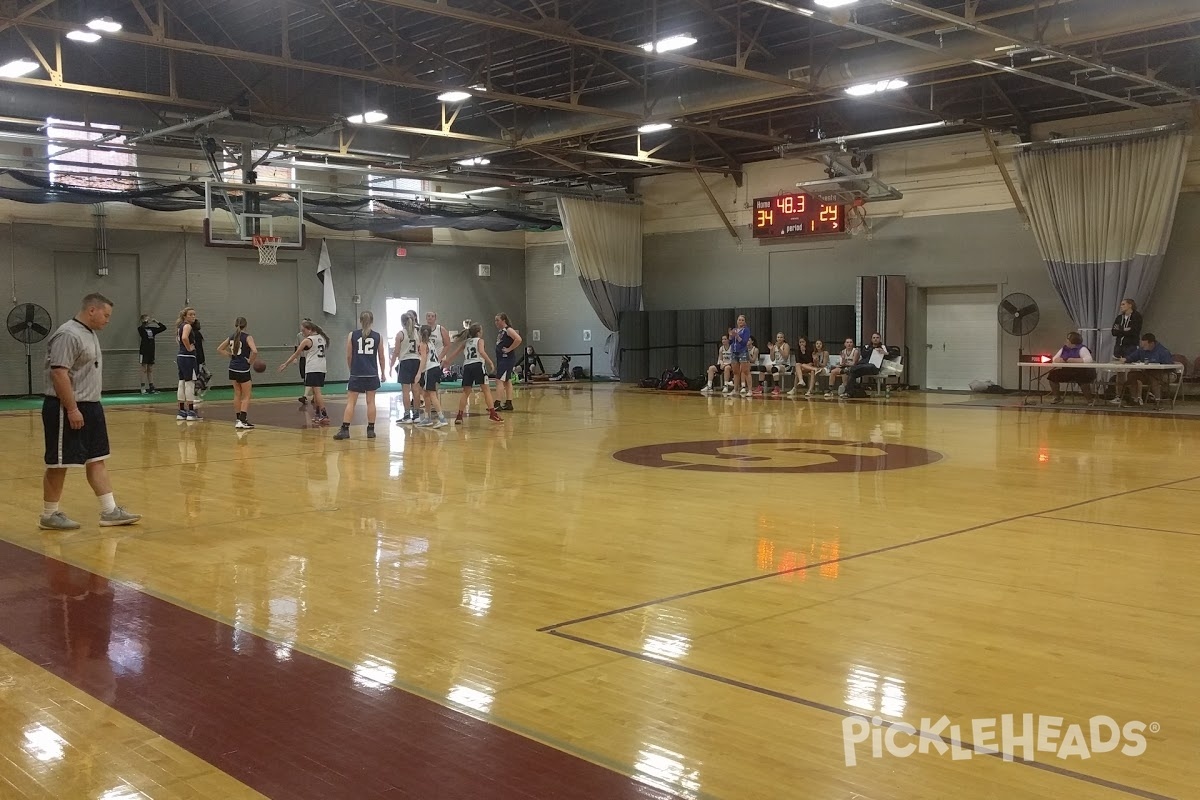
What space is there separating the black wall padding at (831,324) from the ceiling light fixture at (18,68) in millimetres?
15700

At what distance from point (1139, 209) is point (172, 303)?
20.2 metres

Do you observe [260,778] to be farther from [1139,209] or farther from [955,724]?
[1139,209]

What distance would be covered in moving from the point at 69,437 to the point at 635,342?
20200mm

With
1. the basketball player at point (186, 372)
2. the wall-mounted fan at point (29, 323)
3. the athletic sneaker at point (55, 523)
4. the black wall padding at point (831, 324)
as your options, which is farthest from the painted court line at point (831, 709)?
the wall-mounted fan at point (29, 323)

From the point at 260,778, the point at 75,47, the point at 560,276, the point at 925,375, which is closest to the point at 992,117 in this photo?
the point at 925,375

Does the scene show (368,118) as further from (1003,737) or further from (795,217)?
(1003,737)

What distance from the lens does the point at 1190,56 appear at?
1675 cm

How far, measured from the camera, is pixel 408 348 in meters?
15.0

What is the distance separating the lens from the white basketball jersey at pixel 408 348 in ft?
48.9

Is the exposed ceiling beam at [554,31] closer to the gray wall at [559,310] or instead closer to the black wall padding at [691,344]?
the black wall padding at [691,344]

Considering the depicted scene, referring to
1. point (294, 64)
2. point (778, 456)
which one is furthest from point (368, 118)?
point (778, 456)

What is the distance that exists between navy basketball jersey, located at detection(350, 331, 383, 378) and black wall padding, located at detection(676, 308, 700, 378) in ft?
43.4

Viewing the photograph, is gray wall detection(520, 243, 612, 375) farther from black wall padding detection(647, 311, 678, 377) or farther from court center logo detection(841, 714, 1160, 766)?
court center logo detection(841, 714, 1160, 766)

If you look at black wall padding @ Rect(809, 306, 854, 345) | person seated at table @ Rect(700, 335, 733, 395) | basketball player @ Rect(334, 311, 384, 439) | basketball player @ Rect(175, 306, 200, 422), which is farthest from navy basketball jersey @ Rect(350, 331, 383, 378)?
black wall padding @ Rect(809, 306, 854, 345)
